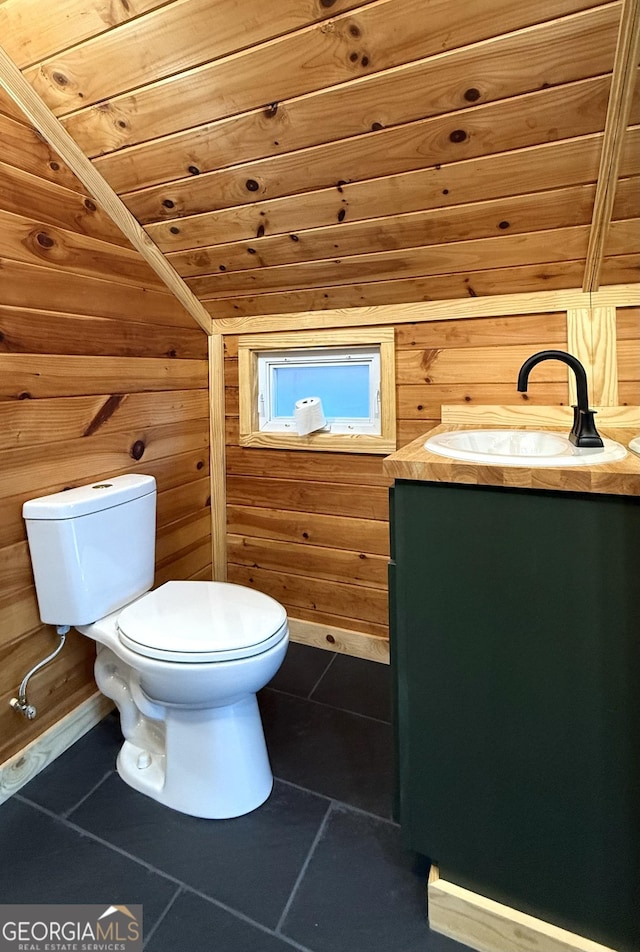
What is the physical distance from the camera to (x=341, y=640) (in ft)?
6.61

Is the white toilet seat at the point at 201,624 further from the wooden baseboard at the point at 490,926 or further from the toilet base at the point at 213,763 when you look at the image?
the wooden baseboard at the point at 490,926

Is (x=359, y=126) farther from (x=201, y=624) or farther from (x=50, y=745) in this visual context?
(x=50, y=745)

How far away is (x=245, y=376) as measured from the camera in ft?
6.73

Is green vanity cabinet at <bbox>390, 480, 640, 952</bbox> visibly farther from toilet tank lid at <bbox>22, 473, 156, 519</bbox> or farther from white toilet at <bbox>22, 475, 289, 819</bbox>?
toilet tank lid at <bbox>22, 473, 156, 519</bbox>

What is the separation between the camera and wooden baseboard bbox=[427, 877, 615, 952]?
35.7 inches

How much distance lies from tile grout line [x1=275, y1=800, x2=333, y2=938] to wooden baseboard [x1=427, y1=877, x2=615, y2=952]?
0.93 ft

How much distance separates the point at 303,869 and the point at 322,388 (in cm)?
156

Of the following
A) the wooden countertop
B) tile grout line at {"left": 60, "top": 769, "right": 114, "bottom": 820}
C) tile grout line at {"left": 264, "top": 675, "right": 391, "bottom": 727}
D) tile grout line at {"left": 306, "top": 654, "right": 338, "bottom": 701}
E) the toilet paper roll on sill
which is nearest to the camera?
the wooden countertop

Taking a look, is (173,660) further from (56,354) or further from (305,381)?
(305,381)

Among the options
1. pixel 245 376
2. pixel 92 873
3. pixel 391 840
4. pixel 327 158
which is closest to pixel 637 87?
pixel 327 158

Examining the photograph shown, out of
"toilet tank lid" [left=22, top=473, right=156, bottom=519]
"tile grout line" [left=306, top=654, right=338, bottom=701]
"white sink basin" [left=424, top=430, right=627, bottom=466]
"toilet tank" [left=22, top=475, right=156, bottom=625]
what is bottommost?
"tile grout line" [left=306, top=654, right=338, bottom=701]

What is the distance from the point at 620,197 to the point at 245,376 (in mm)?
1382

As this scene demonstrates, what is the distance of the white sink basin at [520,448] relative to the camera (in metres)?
0.85

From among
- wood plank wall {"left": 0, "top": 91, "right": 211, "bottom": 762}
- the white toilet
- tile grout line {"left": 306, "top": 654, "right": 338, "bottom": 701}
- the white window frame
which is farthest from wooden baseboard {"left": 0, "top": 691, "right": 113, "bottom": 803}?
the white window frame
